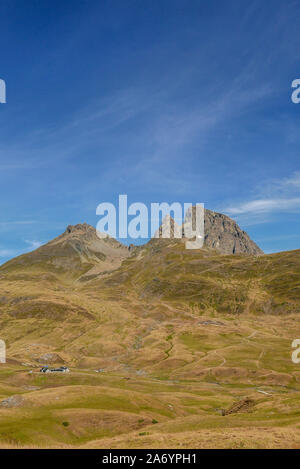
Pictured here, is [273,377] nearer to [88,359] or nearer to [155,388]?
[155,388]

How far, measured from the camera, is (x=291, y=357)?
6939 inches

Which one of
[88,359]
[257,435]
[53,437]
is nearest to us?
[257,435]

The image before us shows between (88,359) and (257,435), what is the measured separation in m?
177

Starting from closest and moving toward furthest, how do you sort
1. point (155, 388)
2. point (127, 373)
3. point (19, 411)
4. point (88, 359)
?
point (19, 411) < point (155, 388) < point (127, 373) < point (88, 359)

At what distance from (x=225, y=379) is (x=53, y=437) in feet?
392

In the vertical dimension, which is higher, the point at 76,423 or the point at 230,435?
the point at 230,435

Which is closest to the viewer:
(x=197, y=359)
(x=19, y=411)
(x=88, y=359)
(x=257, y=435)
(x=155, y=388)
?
(x=257, y=435)

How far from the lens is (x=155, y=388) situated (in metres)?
128

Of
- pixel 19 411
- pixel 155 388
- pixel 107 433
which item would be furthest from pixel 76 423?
pixel 155 388

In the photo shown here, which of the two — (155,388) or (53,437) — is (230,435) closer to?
(53,437)

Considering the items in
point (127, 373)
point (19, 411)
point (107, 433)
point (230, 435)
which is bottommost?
point (127, 373)

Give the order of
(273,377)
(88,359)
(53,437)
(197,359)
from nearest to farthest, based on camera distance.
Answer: (53,437) → (273,377) → (197,359) → (88,359)
